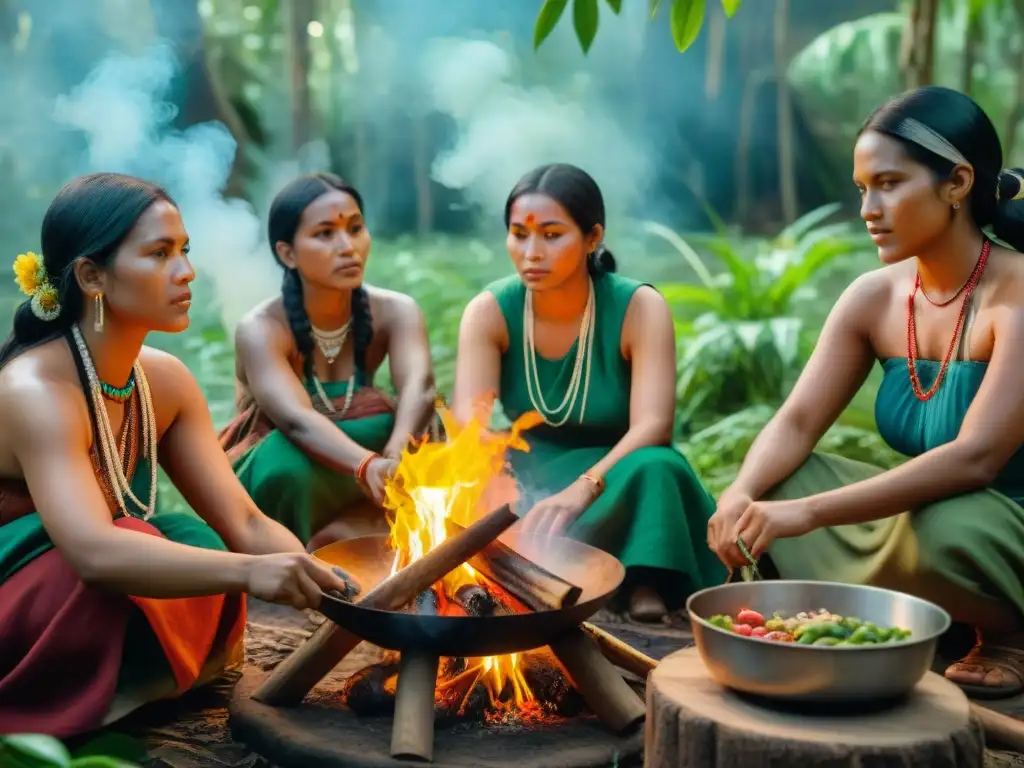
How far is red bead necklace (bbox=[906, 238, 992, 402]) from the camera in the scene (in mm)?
3666

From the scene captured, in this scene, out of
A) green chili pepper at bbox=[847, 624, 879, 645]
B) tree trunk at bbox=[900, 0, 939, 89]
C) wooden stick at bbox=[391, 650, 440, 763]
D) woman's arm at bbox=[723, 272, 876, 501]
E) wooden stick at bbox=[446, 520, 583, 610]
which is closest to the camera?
green chili pepper at bbox=[847, 624, 879, 645]

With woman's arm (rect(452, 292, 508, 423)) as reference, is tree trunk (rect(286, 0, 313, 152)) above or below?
above

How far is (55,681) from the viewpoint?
313cm

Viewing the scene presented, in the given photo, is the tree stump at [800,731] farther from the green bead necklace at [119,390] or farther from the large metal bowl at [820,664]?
the green bead necklace at [119,390]

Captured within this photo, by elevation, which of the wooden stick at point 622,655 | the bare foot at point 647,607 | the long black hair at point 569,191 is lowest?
the bare foot at point 647,607

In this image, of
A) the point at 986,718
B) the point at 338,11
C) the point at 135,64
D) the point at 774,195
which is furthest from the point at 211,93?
the point at 986,718

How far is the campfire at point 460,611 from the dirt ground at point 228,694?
371mm

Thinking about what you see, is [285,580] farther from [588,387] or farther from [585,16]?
[588,387]

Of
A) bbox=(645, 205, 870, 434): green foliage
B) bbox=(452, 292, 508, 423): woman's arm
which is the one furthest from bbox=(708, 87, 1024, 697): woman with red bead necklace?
bbox=(645, 205, 870, 434): green foliage

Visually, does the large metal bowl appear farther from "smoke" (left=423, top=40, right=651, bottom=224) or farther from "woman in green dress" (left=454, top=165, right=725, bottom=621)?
"smoke" (left=423, top=40, right=651, bottom=224)

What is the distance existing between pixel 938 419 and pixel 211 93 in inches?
253

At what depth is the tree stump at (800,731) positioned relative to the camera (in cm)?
237

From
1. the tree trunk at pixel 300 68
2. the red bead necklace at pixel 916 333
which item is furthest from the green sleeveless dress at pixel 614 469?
the tree trunk at pixel 300 68

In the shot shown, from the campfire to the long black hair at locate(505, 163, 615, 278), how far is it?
3.87ft
